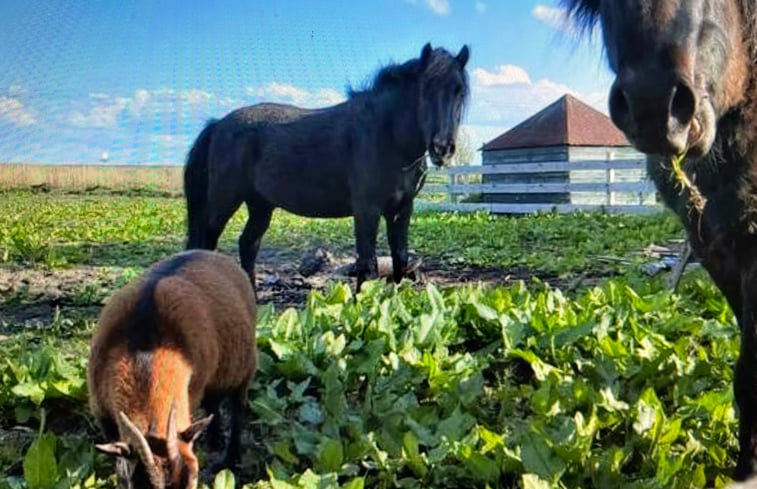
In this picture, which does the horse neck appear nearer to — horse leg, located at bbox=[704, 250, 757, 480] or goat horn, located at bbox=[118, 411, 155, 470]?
horse leg, located at bbox=[704, 250, 757, 480]

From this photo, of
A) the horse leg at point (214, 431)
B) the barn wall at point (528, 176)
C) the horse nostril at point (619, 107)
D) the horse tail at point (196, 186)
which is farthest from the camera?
the barn wall at point (528, 176)

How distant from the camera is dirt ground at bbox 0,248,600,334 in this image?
21.0 ft

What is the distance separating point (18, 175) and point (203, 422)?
15227mm

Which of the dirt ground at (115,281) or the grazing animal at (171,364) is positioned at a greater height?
the grazing animal at (171,364)

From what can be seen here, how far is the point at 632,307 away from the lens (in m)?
4.75

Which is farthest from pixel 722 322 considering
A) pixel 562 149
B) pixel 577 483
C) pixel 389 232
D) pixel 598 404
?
pixel 562 149

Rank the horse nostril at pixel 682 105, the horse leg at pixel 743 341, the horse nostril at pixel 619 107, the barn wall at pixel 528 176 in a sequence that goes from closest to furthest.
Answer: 1. the horse nostril at pixel 682 105
2. the horse nostril at pixel 619 107
3. the horse leg at pixel 743 341
4. the barn wall at pixel 528 176

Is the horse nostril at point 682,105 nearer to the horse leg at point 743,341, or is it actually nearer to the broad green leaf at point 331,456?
the horse leg at point 743,341

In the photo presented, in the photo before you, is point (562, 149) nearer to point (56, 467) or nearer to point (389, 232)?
point (389, 232)

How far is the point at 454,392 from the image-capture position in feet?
11.7

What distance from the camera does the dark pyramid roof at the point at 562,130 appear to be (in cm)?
2309

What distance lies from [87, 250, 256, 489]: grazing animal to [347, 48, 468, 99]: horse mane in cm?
383

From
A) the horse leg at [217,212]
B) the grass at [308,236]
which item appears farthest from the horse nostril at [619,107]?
the horse leg at [217,212]

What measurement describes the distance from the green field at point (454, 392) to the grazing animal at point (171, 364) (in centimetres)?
32
